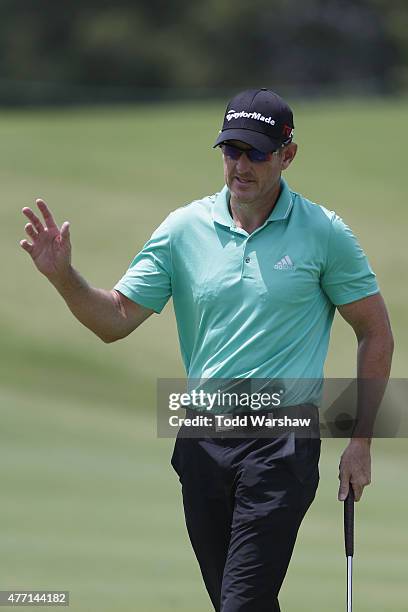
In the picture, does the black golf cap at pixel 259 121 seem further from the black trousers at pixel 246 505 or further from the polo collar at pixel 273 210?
the black trousers at pixel 246 505

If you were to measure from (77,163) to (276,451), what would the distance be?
67.1ft

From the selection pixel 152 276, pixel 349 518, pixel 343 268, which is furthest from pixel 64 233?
pixel 349 518

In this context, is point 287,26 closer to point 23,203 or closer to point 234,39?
point 234,39

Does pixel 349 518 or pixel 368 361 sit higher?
pixel 368 361

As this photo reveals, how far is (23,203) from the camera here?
880 inches

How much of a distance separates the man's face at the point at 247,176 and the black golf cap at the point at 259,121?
39 millimetres

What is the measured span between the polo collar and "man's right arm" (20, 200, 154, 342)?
1.58 feet

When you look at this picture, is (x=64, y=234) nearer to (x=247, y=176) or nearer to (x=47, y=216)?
(x=47, y=216)

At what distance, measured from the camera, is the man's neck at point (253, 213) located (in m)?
5.53

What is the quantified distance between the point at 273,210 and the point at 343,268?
1.15ft

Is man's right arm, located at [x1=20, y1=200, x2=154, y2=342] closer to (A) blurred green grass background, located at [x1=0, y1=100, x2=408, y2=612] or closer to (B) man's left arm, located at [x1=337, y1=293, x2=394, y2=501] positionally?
(B) man's left arm, located at [x1=337, y1=293, x2=394, y2=501]

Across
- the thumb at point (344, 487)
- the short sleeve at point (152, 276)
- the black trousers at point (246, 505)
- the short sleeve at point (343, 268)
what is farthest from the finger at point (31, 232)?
the thumb at point (344, 487)

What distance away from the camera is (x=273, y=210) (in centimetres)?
552

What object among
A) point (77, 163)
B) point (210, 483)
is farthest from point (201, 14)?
point (210, 483)
